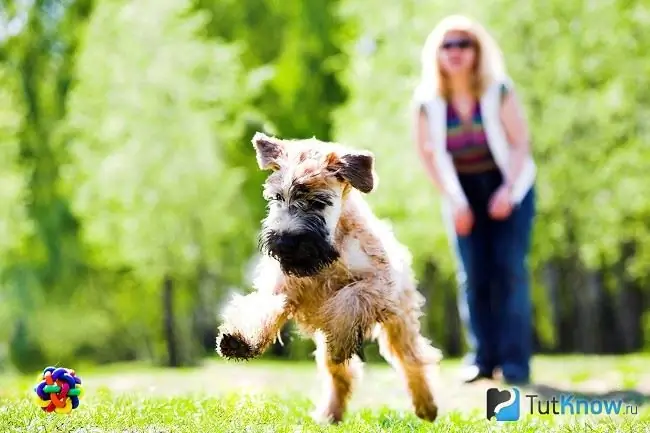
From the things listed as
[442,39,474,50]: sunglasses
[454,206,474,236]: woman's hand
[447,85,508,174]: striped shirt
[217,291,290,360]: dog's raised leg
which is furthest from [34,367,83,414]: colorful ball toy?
[442,39,474,50]: sunglasses

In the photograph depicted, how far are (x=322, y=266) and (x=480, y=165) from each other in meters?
3.67

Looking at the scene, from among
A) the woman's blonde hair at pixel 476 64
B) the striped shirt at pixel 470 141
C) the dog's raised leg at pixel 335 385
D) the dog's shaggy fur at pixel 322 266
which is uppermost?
the woman's blonde hair at pixel 476 64

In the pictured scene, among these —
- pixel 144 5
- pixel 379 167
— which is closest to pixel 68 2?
pixel 144 5

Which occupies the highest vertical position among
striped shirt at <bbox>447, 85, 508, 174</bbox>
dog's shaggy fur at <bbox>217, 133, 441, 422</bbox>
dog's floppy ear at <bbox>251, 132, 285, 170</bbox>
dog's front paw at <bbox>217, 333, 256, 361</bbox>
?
striped shirt at <bbox>447, 85, 508, 174</bbox>

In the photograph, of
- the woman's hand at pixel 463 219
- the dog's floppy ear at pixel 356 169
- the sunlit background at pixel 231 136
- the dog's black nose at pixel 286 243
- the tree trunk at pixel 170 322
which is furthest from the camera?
the tree trunk at pixel 170 322

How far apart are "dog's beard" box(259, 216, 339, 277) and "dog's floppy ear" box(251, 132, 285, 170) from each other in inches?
15.9

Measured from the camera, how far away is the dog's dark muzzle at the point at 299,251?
452cm

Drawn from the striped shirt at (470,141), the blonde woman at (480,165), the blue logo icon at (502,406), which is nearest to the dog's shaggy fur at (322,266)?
the blue logo icon at (502,406)

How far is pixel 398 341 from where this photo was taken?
5.41 meters

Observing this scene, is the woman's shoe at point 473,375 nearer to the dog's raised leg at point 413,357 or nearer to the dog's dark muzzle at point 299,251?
the dog's raised leg at point 413,357

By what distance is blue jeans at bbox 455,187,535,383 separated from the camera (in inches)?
322

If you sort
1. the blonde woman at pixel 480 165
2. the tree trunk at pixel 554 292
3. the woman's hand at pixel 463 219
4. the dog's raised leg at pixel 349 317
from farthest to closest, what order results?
the tree trunk at pixel 554 292 < the blonde woman at pixel 480 165 < the woman's hand at pixel 463 219 < the dog's raised leg at pixel 349 317

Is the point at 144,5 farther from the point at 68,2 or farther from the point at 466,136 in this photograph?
the point at 466,136

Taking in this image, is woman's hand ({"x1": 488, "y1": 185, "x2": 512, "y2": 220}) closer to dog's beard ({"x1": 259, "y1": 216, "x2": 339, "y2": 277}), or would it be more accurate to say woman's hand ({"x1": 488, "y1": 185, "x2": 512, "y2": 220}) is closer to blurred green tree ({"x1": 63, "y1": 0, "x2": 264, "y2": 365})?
dog's beard ({"x1": 259, "y1": 216, "x2": 339, "y2": 277})
